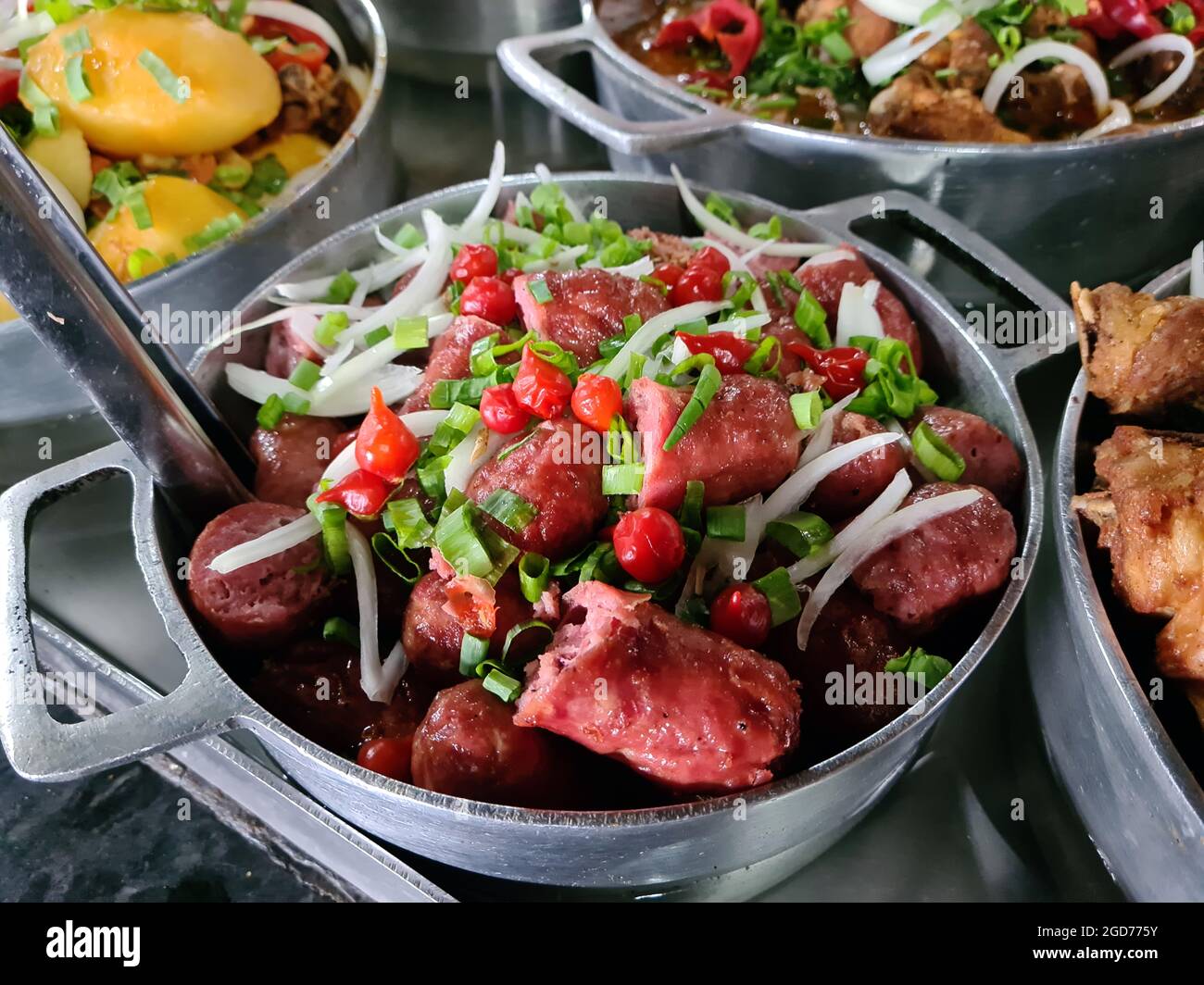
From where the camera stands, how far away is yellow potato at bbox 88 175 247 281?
223 centimetres

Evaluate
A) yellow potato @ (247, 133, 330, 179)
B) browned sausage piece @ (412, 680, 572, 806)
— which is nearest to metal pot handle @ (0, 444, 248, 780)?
browned sausage piece @ (412, 680, 572, 806)

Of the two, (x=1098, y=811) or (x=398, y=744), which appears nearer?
(x=398, y=744)

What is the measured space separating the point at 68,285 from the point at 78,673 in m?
1.00

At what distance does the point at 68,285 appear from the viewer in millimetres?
1250

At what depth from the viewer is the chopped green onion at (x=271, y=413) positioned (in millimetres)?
1780

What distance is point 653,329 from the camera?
5.53 ft

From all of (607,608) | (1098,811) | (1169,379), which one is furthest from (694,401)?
(1098,811)

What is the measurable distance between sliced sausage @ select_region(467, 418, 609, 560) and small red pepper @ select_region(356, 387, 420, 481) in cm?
13

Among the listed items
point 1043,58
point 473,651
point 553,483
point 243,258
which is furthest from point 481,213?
point 1043,58

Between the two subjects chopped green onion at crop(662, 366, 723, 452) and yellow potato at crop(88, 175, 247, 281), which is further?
yellow potato at crop(88, 175, 247, 281)

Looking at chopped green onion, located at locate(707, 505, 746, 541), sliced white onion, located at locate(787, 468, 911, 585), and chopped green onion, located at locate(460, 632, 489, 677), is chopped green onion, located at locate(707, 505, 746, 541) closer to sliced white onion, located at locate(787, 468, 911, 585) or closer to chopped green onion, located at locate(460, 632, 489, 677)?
sliced white onion, located at locate(787, 468, 911, 585)

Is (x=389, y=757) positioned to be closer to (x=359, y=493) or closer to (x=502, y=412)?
(x=359, y=493)

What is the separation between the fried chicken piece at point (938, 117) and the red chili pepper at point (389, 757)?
2.06 meters
